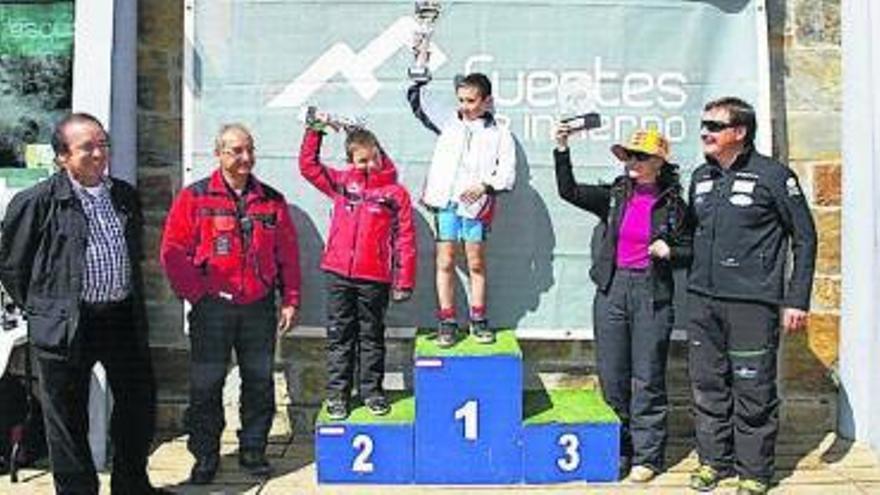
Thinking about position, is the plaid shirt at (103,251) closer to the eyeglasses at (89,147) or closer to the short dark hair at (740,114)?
the eyeglasses at (89,147)

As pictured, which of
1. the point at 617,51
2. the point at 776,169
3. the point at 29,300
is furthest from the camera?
the point at 617,51

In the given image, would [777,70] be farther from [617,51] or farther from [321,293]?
[321,293]

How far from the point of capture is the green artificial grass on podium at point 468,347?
5.61 meters

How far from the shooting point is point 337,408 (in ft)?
18.7

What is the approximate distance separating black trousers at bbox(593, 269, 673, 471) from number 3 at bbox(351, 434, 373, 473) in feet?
3.57

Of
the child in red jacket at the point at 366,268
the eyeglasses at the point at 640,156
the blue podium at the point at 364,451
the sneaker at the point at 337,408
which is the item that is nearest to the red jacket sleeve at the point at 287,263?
the child in red jacket at the point at 366,268

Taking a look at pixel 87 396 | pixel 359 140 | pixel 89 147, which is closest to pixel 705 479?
pixel 359 140

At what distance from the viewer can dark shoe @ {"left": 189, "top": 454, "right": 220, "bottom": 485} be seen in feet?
18.3

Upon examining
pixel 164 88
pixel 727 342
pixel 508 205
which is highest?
pixel 164 88

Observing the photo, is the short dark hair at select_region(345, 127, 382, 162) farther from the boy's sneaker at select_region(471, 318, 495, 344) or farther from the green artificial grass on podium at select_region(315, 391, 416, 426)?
the green artificial grass on podium at select_region(315, 391, 416, 426)

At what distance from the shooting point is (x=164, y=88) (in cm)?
630

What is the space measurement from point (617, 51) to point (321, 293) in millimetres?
1833

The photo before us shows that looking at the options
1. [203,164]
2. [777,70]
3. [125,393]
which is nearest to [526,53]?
A: [777,70]

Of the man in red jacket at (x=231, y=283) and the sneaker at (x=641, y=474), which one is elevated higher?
the man in red jacket at (x=231, y=283)
